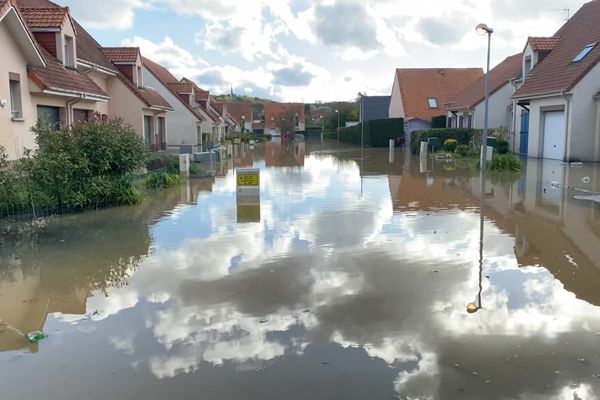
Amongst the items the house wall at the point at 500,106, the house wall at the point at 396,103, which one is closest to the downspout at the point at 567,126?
the house wall at the point at 500,106

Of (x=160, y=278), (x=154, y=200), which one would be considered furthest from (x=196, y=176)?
(x=160, y=278)

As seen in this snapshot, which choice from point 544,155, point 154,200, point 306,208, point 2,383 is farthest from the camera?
point 544,155

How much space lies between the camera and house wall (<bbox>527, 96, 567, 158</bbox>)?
27391 millimetres

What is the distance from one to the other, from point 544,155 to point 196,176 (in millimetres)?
16976

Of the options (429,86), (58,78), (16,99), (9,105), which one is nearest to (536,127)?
(58,78)

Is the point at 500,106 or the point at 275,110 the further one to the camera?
the point at 275,110

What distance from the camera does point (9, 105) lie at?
53.6 feet

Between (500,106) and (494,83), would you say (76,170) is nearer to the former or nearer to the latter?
(500,106)

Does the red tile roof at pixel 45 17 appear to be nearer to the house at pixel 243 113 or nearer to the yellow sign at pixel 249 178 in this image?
the yellow sign at pixel 249 178

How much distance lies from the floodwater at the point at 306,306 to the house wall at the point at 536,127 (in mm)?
16156

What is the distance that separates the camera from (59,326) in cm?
611

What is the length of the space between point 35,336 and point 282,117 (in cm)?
9868

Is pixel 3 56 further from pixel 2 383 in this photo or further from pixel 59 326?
pixel 2 383

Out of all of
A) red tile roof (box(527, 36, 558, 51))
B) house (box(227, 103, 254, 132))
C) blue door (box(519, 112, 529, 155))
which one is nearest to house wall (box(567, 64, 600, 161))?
blue door (box(519, 112, 529, 155))
